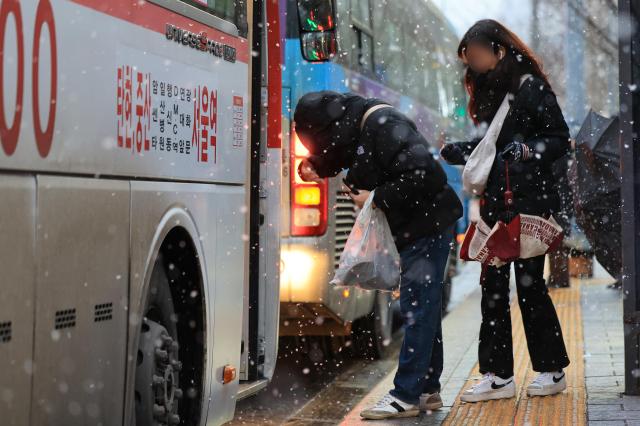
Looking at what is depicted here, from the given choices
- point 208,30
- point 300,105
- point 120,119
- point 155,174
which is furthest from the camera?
point 300,105

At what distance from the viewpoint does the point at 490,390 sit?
680 cm

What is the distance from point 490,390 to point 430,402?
1.21ft

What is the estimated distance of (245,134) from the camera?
5781mm

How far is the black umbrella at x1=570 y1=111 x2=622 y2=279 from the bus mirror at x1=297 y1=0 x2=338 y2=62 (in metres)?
2.52

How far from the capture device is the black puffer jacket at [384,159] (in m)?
6.19

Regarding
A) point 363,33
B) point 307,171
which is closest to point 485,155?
point 307,171

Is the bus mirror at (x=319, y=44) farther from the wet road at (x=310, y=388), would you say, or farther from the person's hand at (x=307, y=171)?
the wet road at (x=310, y=388)

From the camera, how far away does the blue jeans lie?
640 cm

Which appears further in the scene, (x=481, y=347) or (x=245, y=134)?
(x=481, y=347)

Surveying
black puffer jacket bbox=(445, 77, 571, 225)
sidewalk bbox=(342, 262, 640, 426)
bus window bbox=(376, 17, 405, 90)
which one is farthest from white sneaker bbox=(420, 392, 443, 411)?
bus window bbox=(376, 17, 405, 90)

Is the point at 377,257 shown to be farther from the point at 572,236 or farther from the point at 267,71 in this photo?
the point at 572,236

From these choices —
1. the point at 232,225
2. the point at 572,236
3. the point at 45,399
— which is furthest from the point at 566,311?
the point at 45,399

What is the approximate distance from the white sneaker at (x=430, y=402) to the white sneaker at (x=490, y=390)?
20 centimetres

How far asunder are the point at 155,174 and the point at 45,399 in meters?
1.14
